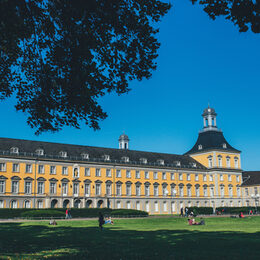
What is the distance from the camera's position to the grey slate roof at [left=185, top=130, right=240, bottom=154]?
89.3 m

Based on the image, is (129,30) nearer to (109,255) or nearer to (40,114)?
(40,114)

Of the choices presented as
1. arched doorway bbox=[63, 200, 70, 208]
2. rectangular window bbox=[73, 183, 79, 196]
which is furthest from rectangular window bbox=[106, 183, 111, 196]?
arched doorway bbox=[63, 200, 70, 208]

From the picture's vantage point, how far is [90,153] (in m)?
73.9

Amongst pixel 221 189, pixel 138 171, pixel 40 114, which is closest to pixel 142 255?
pixel 40 114

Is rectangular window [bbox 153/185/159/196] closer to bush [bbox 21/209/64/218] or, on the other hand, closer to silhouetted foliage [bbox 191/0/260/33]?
bush [bbox 21/209/64/218]

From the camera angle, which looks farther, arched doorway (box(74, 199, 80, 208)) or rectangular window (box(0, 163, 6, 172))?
arched doorway (box(74, 199, 80, 208))

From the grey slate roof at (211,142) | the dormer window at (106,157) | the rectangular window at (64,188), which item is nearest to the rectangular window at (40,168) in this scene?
the rectangular window at (64,188)

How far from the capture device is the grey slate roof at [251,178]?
92.4 metres

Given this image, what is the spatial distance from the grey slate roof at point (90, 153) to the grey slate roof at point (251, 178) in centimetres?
1345

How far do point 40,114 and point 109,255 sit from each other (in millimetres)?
6198

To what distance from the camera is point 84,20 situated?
12.3 meters

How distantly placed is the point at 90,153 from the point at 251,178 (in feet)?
147

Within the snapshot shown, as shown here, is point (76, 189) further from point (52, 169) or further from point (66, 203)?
point (52, 169)

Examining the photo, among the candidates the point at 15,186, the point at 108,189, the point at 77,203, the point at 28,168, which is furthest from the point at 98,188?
the point at 15,186
